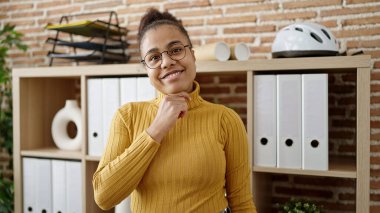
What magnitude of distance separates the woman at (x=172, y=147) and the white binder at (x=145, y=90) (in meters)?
0.64

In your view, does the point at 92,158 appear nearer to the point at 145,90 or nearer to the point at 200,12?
the point at 145,90

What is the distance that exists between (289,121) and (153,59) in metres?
0.77

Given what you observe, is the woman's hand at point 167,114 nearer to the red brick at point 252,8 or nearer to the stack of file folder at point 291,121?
the stack of file folder at point 291,121

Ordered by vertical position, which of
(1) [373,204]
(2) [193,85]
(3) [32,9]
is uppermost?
(3) [32,9]

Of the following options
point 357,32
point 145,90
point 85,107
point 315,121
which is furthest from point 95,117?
point 357,32

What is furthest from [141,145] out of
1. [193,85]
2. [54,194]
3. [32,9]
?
[32,9]

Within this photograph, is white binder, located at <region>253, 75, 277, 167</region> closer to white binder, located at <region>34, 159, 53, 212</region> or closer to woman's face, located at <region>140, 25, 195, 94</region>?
woman's face, located at <region>140, 25, 195, 94</region>

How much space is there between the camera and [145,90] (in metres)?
2.06

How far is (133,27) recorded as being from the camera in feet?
8.41

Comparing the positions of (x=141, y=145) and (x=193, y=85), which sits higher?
(x=193, y=85)

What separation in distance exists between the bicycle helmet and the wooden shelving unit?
52 millimetres

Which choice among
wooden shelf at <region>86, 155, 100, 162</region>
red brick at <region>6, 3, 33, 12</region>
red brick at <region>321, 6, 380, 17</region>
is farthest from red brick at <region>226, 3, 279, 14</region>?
red brick at <region>6, 3, 33, 12</region>

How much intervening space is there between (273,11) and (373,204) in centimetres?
115

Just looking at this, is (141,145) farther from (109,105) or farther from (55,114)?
(55,114)
